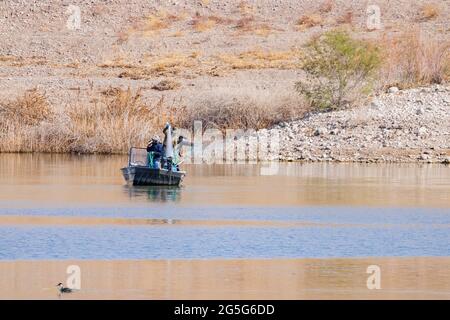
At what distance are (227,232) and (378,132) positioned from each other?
18.6 metres

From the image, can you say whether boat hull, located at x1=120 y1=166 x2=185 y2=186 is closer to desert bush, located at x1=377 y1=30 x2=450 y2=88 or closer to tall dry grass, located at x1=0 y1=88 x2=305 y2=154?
tall dry grass, located at x1=0 y1=88 x2=305 y2=154

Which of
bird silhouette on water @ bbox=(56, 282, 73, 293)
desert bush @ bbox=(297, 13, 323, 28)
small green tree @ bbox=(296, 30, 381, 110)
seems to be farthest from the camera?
desert bush @ bbox=(297, 13, 323, 28)

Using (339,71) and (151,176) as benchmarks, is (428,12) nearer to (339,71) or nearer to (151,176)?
(339,71)

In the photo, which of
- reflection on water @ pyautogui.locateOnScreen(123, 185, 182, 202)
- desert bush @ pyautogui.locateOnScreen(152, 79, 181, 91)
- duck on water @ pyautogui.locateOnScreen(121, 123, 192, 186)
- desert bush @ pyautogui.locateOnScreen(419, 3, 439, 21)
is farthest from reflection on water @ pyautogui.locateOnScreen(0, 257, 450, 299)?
desert bush @ pyautogui.locateOnScreen(419, 3, 439, 21)

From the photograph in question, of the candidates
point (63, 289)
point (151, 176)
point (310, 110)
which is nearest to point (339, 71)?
point (310, 110)

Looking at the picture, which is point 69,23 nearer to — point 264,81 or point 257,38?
point 257,38

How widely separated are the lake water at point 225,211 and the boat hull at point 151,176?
8.5 inches

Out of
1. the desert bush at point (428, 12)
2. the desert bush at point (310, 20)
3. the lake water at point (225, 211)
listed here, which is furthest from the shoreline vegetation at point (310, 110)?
the desert bush at point (428, 12)

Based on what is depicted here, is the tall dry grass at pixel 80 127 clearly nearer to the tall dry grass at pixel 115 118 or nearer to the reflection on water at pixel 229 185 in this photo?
the tall dry grass at pixel 115 118

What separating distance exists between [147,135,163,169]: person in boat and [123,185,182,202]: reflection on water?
1.83ft

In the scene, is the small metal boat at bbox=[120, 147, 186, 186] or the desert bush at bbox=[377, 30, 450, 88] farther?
the desert bush at bbox=[377, 30, 450, 88]

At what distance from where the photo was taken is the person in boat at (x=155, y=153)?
32.9 metres

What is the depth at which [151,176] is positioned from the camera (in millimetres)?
32969

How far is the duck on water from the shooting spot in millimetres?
32625
